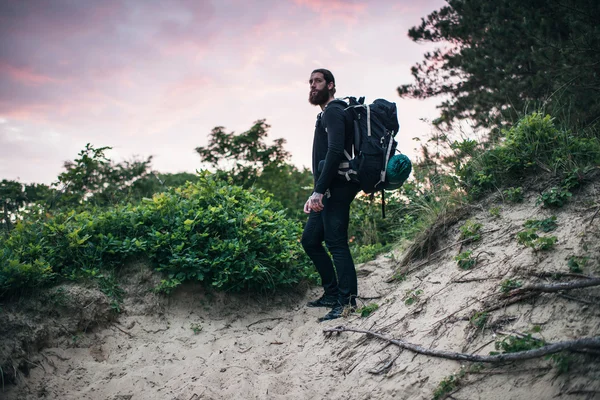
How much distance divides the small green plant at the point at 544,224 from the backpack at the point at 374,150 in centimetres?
121

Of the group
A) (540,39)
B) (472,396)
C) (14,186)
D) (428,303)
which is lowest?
(472,396)

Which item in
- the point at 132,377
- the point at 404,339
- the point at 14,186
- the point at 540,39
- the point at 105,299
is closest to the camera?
the point at 404,339

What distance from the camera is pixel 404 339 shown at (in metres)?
3.58

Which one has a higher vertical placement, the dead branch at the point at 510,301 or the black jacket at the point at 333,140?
the black jacket at the point at 333,140

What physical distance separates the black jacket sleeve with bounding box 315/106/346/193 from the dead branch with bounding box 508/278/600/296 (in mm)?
1832

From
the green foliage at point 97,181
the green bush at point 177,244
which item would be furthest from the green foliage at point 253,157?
the green bush at point 177,244

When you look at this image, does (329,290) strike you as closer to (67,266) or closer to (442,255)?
(442,255)

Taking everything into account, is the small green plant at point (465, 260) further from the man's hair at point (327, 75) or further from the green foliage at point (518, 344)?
the man's hair at point (327, 75)

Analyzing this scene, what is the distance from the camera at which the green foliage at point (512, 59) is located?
18.9 ft

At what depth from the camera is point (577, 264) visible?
312 cm

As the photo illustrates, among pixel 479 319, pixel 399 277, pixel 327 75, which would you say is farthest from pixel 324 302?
pixel 327 75

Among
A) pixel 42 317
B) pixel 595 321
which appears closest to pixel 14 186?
pixel 42 317

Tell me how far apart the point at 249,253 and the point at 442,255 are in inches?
84.7

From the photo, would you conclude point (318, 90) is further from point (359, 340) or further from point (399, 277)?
point (359, 340)
